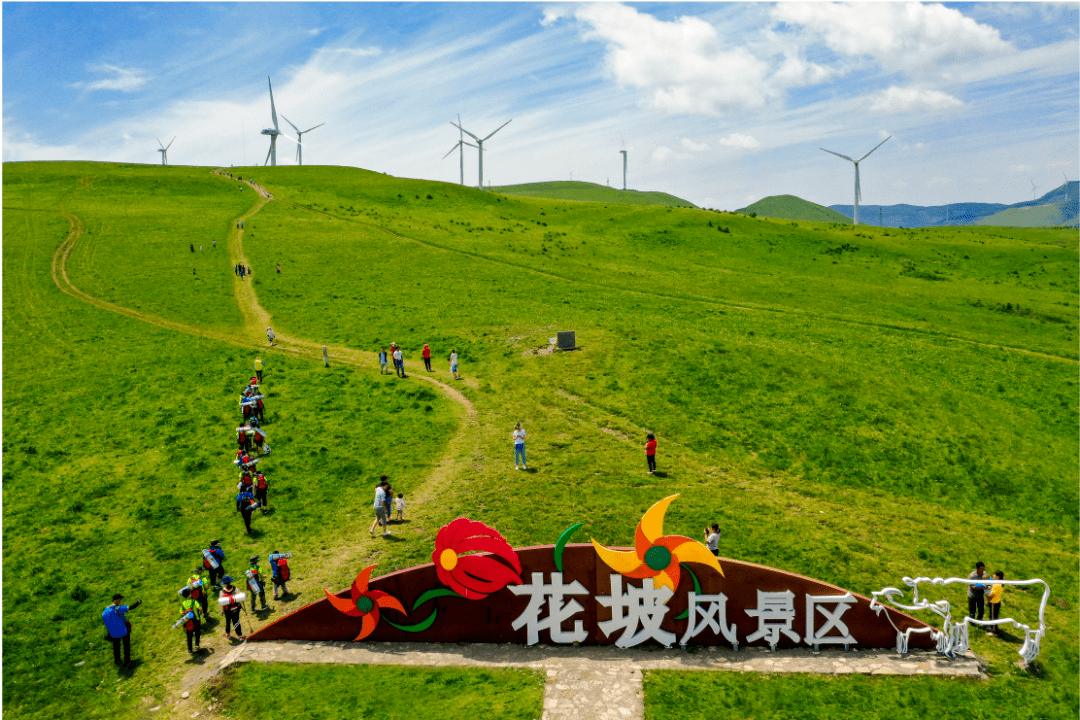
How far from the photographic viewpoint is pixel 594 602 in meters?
22.1

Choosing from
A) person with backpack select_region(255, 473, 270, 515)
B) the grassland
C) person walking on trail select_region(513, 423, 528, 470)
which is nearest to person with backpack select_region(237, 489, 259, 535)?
the grassland

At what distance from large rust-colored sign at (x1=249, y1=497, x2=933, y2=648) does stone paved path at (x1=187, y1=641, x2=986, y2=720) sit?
348mm

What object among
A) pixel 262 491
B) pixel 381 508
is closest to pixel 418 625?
pixel 381 508

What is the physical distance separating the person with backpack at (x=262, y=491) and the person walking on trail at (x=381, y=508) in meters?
5.61

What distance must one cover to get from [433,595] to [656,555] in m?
7.44

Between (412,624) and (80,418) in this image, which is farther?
(80,418)

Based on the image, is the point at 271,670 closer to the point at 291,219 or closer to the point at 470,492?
the point at 470,492

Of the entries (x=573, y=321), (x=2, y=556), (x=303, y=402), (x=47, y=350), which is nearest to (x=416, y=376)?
(x=303, y=402)

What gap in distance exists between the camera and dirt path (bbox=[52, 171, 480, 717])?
21.8 metres

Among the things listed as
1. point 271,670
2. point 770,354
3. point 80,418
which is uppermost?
point 770,354

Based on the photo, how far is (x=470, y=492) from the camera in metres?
30.4

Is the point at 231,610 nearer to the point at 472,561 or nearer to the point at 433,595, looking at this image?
the point at 433,595

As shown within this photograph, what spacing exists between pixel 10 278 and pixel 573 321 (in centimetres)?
5951

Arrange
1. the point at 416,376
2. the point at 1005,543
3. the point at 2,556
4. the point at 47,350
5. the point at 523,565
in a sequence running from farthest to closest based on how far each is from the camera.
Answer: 1. the point at 47,350
2. the point at 416,376
3. the point at 1005,543
4. the point at 2,556
5. the point at 523,565
